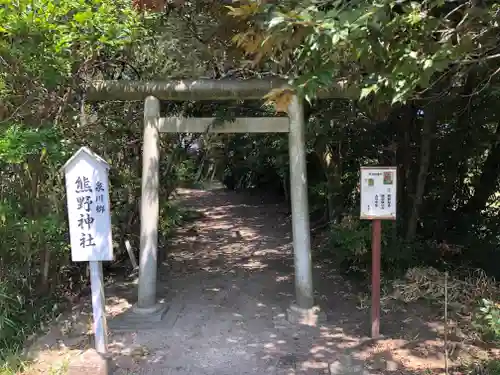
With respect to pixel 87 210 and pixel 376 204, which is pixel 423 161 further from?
pixel 87 210

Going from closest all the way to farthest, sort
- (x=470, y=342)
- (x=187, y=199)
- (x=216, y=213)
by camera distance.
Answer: (x=470, y=342)
(x=216, y=213)
(x=187, y=199)

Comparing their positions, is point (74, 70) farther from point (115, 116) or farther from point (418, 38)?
point (418, 38)

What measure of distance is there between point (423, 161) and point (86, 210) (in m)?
4.10

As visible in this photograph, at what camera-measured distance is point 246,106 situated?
618 cm

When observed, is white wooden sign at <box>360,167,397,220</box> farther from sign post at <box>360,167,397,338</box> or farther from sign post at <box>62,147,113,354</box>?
sign post at <box>62,147,113,354</box>

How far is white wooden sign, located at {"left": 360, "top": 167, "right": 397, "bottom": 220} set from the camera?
4.30 meters

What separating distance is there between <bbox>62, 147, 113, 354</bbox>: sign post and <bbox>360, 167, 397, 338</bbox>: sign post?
2264 millimetres

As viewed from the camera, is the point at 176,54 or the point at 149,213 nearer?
the point at 149,213

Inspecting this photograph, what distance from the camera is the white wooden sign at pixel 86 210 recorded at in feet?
13.1

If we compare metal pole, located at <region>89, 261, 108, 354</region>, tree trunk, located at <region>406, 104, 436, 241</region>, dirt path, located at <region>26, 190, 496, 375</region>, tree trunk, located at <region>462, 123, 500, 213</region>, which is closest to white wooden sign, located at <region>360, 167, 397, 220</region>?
dirt path, located at <region>26, 190, 496, 375</region>

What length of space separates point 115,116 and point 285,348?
3.50 metres

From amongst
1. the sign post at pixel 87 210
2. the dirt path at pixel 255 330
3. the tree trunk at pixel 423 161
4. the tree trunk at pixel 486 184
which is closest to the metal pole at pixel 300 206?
the dirt path at pixel 255 330

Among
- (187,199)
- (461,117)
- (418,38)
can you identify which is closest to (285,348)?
(418,38)

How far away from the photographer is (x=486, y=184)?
6.96 metres
